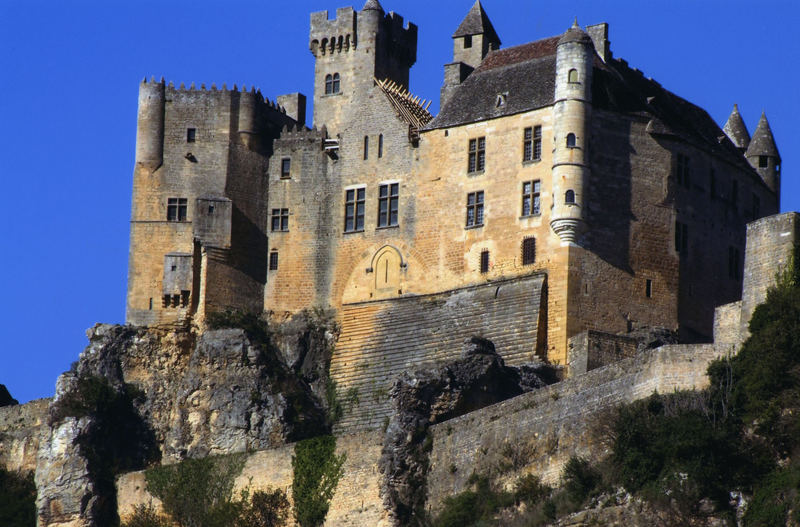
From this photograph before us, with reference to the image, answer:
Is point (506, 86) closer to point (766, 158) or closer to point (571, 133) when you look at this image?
point (571, 133)

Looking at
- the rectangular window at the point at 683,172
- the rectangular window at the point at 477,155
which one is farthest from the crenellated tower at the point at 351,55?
the rectangular window at the point at 683,172

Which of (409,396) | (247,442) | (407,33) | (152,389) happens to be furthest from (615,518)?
(407,33)

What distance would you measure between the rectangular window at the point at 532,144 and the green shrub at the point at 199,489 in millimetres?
12647

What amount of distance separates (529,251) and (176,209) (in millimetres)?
12389

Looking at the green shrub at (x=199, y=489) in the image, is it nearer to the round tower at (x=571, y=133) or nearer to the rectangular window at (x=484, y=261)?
the rectangular window at (x=484, y=261)

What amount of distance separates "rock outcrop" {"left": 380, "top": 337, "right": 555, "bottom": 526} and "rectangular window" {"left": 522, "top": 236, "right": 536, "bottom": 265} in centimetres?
338

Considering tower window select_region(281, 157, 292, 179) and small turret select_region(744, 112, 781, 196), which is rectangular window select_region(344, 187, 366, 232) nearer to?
tower window select_region(281, 157, 292, 179)

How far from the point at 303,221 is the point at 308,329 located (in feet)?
11.9

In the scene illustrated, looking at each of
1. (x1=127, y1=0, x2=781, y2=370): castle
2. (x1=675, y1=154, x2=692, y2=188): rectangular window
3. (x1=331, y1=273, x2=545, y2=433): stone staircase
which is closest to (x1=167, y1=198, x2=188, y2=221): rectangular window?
(x1=127, y1=0, x2=781, y2=370): castle

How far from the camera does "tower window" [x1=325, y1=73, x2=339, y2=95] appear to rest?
73750mm

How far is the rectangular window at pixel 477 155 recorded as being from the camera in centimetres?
6800

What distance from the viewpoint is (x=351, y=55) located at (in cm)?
7362

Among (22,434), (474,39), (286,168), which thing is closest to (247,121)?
(286,168)

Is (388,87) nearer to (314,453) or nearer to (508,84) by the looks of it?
(508,84)
